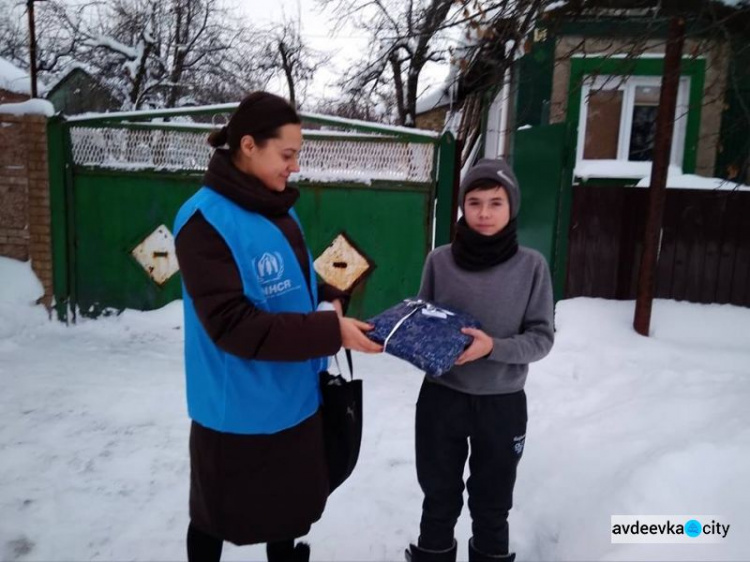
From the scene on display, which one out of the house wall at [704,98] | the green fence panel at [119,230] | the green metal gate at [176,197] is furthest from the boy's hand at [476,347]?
the house wall at [704,98]

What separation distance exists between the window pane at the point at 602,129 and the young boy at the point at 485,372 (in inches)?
275

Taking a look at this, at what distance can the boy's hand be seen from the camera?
5.93ft

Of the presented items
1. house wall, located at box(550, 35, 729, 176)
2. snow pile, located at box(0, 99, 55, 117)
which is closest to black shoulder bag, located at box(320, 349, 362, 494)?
snow pile, located at box(0, 99, 55, 117)

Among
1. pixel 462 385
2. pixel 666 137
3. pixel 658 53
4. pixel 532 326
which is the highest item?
pixel 658 53

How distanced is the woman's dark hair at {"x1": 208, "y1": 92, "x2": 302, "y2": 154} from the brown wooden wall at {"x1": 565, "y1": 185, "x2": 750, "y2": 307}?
133 inches

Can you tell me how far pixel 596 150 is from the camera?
27.5 ft

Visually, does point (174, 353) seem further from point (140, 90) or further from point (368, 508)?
point (140, 90)

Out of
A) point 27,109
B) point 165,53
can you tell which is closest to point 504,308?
point 27,109

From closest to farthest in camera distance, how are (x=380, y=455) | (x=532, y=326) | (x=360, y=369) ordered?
(x=532, y=326) < (x=380, y=455) < (x=360, y=369)

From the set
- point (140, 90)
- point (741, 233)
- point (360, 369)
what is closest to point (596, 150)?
point (741, 233)

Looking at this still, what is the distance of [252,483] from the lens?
1.70 m

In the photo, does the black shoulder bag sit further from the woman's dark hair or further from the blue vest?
the woman's dark hair

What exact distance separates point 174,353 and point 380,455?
2295 millimetres

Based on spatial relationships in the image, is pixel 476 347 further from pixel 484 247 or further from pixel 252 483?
pixel 252 483
